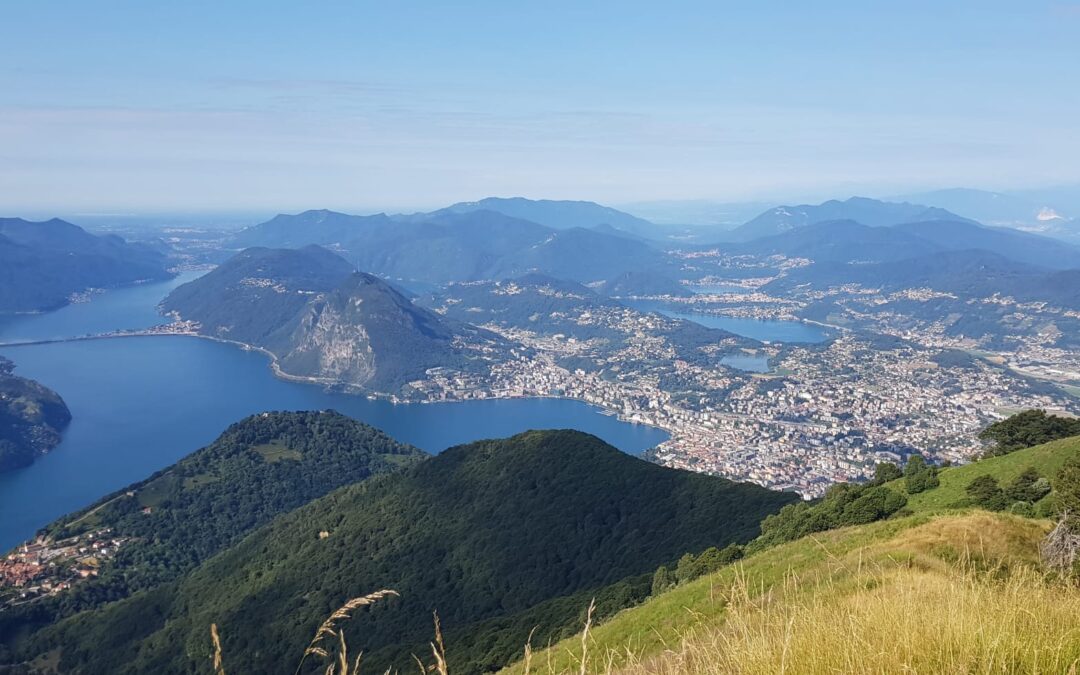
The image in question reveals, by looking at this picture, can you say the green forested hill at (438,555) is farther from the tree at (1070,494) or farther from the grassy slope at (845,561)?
the tree at (1070,494)

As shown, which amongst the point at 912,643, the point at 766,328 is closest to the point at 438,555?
the point at 912,643

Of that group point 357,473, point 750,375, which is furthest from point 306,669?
point 750,375

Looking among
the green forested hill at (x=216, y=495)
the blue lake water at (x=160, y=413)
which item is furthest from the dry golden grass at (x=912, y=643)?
the blue lake water at (x=160, y=413)

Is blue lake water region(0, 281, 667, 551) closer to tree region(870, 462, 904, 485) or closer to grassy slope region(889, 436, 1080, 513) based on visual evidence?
tree region(870, 462, 904, 485)

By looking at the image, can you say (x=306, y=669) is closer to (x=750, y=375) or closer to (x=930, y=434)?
(x=930, y=434)

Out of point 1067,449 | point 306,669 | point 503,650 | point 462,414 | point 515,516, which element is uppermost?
point 1067,449

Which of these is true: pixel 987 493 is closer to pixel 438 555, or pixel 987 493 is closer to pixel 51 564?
pixel 438 555

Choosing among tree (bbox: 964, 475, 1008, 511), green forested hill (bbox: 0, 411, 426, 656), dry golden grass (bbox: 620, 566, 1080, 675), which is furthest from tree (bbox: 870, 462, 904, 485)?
green forested hill (bbox: 0, 411, 426, 656)
